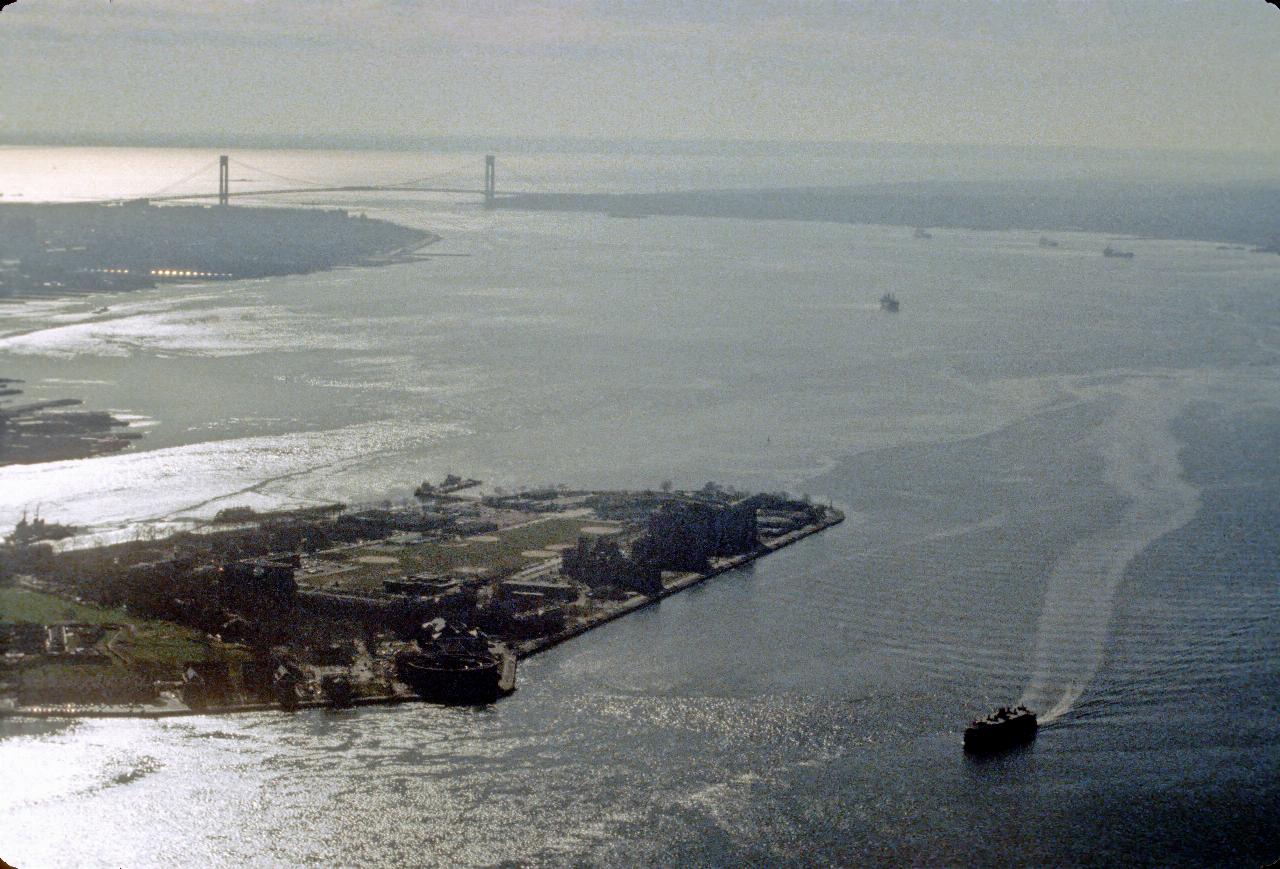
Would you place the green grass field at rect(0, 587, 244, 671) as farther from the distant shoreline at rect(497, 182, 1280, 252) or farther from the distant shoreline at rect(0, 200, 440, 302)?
the distant shoreline at rect(497, 182, 1280, 252)

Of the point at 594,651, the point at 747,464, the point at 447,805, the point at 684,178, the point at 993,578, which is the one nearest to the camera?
the point at 447,805

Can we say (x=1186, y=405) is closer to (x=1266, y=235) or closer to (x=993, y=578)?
(x=993, y=578)

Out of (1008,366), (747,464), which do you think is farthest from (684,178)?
(747,464)

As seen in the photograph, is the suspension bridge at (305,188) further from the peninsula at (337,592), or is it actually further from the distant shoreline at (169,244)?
the peninsula at (337,592)

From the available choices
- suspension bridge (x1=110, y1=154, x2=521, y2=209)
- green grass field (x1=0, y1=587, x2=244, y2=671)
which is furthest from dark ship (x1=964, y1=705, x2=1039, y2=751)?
suspension bridge (x1=110, y1=154, x2=521, y2=209)

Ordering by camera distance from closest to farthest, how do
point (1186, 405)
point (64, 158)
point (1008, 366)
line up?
point (1186, 405) < point (1008, 366) < point (64, 158)

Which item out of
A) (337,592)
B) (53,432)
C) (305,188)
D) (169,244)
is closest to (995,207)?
(305,188)

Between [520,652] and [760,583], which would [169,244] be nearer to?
[760,583]
